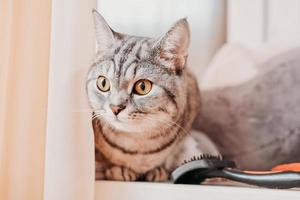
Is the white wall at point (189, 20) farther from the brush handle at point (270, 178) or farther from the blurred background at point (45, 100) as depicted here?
the brush handle at point (270, 178)

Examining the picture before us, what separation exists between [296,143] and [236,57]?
33 cm

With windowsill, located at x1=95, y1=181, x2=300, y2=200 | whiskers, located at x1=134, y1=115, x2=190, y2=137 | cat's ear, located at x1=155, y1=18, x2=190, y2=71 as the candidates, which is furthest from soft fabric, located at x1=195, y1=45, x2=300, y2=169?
windowsill, located at x1=95, y1=181, x2=300, y2=200

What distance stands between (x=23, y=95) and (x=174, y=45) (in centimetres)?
33

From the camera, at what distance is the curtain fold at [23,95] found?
695 mm

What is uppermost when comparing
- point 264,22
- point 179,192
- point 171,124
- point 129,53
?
point 264,22

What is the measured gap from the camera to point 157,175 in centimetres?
82

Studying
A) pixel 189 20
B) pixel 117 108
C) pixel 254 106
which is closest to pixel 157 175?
pixel 117 108

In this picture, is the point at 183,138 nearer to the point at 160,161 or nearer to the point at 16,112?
the point at 160,161

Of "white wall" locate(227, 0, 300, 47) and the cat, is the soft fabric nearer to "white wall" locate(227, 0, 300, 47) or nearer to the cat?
"white wall" locate(227, 0, 300, 47)

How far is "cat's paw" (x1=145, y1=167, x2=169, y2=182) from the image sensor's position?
32.1 inches

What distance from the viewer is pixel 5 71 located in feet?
2.32

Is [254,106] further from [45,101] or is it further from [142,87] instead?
[45,101]

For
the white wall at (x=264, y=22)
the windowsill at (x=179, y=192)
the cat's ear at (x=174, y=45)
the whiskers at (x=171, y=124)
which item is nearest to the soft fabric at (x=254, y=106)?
the white wall at (x=264, y=22)

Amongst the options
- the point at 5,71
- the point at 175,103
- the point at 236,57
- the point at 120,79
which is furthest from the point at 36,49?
the point at 236,57
